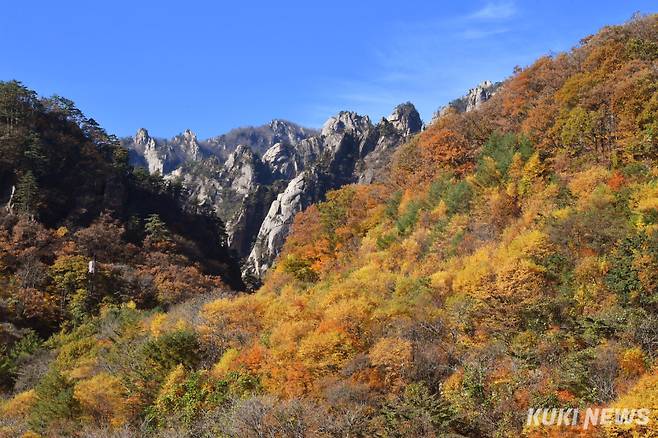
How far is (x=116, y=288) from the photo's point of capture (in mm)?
56531

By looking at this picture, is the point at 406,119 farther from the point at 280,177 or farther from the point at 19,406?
the point at 19,406

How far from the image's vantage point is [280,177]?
182375mm

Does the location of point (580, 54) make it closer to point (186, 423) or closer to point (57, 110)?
point (186, 423)

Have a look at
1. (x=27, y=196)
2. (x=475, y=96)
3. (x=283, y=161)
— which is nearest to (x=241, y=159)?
(x=283, y=161)

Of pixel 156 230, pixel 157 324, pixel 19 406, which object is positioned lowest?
pixel 19 406

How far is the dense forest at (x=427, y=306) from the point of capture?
20.8 metres

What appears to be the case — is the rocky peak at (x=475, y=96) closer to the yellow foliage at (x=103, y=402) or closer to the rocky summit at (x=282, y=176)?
the rocky summit at (x=282, y=176)

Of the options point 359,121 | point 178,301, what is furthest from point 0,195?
point 359,121

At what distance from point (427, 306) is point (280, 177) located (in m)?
156

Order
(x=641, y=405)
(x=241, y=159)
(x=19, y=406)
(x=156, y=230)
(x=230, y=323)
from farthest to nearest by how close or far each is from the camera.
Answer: (x=241, y=159), (x=156, y=230), (x=230, y=323), (x=19, y=406), (x=641, y=405)

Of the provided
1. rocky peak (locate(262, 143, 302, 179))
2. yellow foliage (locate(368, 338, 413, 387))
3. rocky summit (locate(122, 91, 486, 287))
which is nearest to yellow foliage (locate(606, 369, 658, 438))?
yellow foliage (locate(368, 338, 413, 387))

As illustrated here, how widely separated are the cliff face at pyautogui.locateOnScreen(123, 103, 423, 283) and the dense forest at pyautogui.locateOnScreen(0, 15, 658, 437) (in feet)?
124

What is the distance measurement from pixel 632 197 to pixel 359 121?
155 metres

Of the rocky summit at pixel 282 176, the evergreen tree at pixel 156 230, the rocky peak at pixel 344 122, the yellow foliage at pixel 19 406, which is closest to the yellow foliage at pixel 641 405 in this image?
the yellow foliage at pixel 19 406
